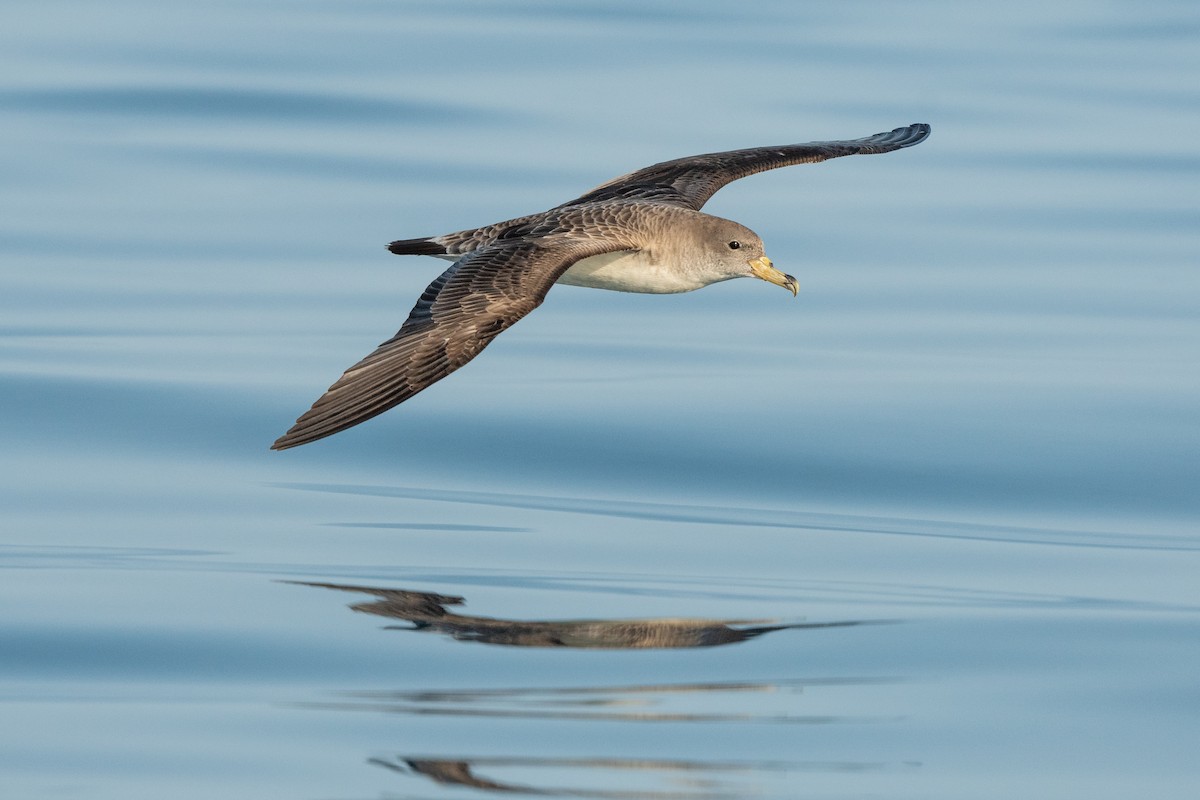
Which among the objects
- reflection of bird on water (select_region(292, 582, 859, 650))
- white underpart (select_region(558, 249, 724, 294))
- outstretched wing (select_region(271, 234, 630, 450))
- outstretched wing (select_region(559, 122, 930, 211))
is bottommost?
reflection of bird on water (select_region(292, 582, 859, 650))

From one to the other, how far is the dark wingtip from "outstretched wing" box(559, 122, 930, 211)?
123 centimetres

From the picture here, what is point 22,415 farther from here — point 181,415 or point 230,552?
point 230,552

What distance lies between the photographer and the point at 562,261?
8656mm

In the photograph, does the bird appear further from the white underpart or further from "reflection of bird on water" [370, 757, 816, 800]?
"reflection of bird on water" [370, 757, 816, 800]

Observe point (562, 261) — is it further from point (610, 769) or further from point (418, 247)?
point (610, 769)

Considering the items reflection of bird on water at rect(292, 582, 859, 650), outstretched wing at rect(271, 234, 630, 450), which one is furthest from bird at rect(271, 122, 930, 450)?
reflection of bird on water at rect(292, 582, 859, 650)

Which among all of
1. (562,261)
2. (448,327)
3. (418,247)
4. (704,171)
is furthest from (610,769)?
(704,171)

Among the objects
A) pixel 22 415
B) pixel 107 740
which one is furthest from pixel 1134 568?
pixel 22 415

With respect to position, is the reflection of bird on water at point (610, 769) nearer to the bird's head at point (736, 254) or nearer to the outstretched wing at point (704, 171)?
the bird's head at point (736, 254)

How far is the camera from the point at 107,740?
19.6 feet

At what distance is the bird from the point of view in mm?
8117

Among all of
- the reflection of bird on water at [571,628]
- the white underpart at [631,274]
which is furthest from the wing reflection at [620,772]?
the white underpart at [631,274]

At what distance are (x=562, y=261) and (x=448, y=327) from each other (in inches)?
24.5

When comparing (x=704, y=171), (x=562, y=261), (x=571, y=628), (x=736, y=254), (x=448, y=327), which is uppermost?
(x=704, y=171)
